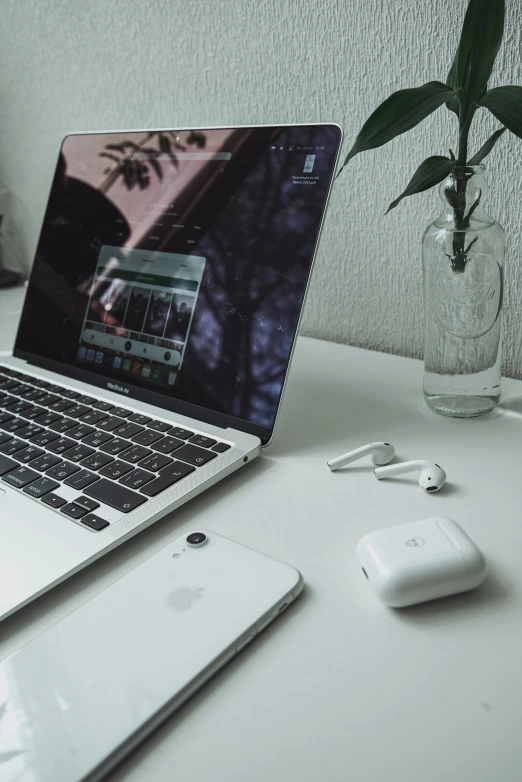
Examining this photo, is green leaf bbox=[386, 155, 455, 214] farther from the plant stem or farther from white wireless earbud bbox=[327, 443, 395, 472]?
white wireless earbud bbox=[327, 443, 395, 472]

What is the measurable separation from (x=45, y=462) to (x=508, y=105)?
48 cm

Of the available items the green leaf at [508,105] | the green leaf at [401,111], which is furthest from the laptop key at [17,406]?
the green leaf at [508,105]

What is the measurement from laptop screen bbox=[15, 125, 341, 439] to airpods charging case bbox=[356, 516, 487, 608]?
0.21 meters

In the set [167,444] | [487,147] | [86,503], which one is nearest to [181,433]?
[167,444]

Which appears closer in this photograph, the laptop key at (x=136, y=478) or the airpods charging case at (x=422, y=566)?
the airpods charging case at (x=422, y=566)

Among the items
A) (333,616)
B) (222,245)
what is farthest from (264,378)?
(333,616)

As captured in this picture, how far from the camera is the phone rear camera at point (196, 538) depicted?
1.45 feet

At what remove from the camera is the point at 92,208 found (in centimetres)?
78

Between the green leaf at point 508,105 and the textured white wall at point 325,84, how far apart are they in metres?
0.11

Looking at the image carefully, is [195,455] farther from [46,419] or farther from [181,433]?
[46,419]

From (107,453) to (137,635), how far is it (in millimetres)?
220

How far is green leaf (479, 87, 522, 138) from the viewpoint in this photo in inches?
20.0

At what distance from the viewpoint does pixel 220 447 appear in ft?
1.86

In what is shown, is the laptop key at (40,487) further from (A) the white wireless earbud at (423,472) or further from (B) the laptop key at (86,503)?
(A) the white wireless earbud at (423,472)
